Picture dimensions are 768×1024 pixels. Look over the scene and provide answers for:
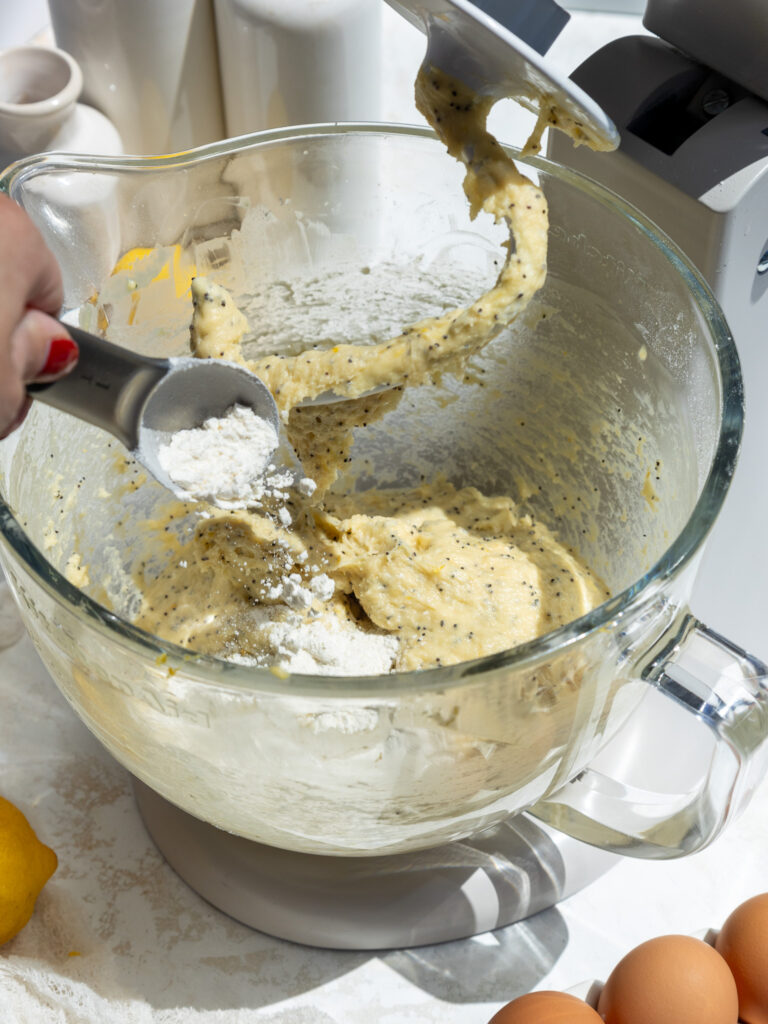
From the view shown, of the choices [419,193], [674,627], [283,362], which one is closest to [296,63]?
[419,193]

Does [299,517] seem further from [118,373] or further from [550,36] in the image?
[550,36]

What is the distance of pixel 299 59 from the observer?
1149 millimetres

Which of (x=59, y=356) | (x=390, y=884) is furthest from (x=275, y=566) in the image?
(x=59, y=356)

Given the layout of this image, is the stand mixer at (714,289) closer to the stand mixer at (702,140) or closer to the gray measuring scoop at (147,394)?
the stand mixer at (702,140)

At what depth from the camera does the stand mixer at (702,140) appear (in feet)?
2.33

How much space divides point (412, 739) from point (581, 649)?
11 centimetres

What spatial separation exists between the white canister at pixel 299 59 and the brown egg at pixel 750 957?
2.90ft

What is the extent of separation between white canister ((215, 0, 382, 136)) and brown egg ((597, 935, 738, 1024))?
0.89 metres

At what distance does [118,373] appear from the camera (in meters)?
0.66

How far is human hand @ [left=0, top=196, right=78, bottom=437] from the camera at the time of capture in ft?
1.74

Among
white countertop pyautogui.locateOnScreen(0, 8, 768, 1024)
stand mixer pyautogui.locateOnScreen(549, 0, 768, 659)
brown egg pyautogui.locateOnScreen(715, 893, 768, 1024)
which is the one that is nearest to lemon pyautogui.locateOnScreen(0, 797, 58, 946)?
white countertop pyautogui.locateOnScreen(0, 8, 768, 1024)

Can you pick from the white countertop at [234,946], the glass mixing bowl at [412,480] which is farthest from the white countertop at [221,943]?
the glass mixing bowl at [412,480]

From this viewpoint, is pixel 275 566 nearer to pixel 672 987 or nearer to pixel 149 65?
pixel 672 987

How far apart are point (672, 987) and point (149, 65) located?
1058mm
